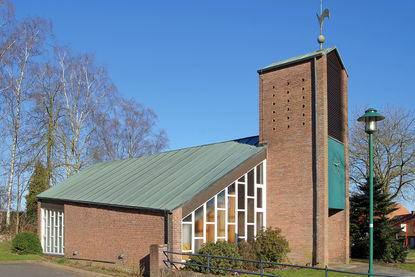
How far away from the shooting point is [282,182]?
18.0 metres

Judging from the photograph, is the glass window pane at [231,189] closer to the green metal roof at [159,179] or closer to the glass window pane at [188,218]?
the green metal roof at [159,179]

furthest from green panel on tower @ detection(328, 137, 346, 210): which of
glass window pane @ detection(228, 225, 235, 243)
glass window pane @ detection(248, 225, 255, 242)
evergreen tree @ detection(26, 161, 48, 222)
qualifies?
evergreen tree @ detection(26, 161, 48, 222)

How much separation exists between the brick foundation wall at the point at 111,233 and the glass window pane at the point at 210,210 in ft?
5.85

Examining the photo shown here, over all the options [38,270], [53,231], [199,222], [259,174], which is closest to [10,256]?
[53,231]

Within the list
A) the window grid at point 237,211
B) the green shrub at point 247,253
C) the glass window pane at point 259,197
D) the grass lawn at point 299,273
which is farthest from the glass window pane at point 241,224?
the grass lawn at point 299,273

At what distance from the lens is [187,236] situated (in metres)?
15.4

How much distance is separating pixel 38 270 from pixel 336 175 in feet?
42.7

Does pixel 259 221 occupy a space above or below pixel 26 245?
above

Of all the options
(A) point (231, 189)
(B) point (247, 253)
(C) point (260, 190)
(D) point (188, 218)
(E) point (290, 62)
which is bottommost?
(B) point (247, 253)

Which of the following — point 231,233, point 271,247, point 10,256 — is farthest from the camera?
point 10,256

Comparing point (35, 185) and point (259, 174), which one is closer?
point (259, 174)

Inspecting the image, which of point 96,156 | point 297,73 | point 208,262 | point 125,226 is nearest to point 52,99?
point 96,156

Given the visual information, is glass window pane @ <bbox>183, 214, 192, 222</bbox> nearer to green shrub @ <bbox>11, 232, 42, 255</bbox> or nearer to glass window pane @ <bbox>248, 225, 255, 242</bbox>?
glass window pane @ <bbox>248, 225, 255, 242</bbox>

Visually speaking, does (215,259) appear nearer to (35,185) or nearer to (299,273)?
(299,273)
